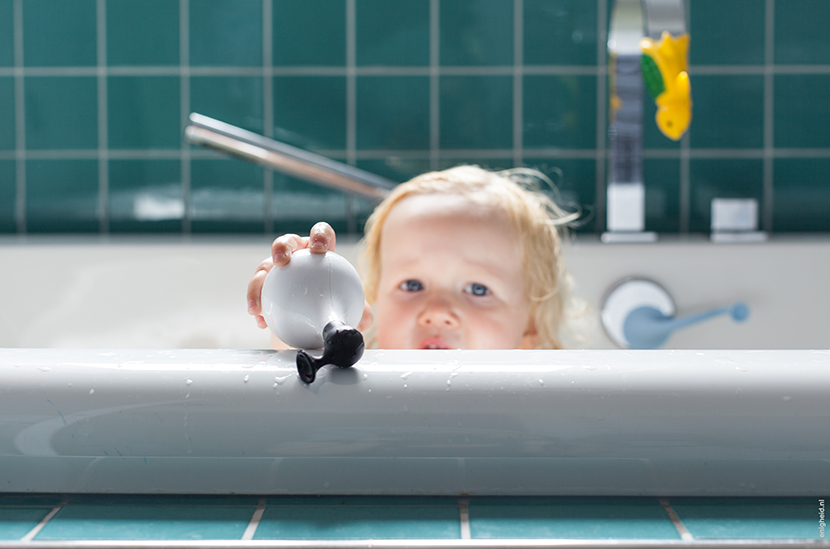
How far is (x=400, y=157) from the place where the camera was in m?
1.46

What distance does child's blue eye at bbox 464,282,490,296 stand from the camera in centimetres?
86

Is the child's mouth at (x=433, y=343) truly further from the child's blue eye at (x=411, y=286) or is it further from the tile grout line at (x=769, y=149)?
the tile grout line at (x=769, y=149)

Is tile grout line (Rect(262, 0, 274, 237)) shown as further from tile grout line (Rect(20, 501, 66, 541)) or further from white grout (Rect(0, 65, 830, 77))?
tile grout line (Rect(20, 501, 66, 541))

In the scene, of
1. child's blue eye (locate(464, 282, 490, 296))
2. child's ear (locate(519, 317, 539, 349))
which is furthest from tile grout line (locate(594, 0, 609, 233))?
child's blue eye (locate(464, 282, 490, 296))

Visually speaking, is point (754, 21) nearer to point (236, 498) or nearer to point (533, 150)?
point (533, 150)

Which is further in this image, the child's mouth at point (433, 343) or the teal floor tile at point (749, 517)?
the child's mouth at point (433, 343)

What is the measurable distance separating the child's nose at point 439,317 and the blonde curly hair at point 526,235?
154mm

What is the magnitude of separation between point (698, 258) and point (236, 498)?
1.11m

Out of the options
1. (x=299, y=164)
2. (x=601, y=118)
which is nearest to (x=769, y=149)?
(x=601, y=118)

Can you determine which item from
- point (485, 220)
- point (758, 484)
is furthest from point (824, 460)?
point (485, 220)

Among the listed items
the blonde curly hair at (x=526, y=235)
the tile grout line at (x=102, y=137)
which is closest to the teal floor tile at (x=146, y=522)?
the blonde curly hair at (x=526, y=235)

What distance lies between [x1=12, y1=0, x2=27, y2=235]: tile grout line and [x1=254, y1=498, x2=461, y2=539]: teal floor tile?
1468 mm

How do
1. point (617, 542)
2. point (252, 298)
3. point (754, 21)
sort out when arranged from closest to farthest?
point (617, 542) → point (252, 298) → point (754, 21)

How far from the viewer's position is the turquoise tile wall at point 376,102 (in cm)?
145
